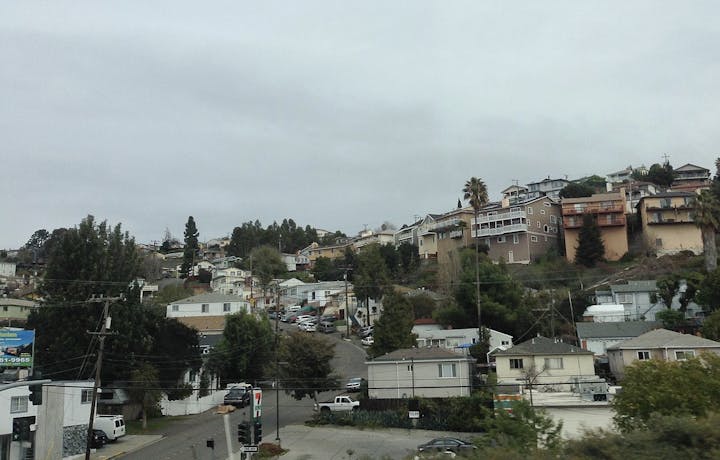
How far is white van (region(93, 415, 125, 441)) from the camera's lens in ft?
132

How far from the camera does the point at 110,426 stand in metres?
40.2

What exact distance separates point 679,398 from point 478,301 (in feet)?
136

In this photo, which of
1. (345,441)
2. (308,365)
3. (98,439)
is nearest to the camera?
(98,439)

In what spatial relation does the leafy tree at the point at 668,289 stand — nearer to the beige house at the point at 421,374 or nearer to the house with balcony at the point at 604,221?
the house with balcony at the point at 604,221

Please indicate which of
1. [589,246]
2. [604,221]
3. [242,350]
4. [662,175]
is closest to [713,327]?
[589,246]

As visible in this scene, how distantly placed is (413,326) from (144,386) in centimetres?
3013

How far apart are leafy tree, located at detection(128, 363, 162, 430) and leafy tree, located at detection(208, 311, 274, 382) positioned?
1069 centimetres

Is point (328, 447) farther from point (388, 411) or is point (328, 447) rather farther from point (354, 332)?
point (354, 332)

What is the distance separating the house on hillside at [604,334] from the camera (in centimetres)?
6025

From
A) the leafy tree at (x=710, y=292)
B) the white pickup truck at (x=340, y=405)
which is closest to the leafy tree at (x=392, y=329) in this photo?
the white pickup truck at (x=340, y=405)

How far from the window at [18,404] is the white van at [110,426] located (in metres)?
7.30

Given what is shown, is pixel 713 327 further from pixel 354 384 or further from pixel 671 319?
pixel 354 384

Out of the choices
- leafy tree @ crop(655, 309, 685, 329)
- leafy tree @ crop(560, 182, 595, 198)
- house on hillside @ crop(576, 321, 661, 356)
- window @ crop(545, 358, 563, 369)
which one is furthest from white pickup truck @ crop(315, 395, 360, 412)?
leafy tree @ crop(560, 182, 595, 198)

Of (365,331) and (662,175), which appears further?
(662,175)
